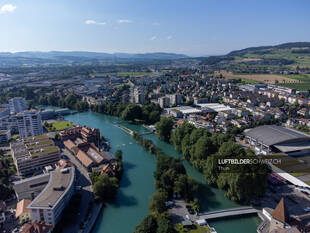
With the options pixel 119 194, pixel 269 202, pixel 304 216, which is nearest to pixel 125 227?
pixel 119 194

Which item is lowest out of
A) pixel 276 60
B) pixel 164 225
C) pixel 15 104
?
pixel 164 225

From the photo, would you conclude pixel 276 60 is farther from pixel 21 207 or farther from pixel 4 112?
pixel 21 207

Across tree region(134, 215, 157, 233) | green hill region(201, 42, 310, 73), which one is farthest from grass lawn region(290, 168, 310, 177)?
green hill region(201, 42, 310, 73)

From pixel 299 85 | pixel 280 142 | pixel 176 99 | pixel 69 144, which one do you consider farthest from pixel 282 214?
pixel 299 85

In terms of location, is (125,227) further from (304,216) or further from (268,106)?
(268,106)

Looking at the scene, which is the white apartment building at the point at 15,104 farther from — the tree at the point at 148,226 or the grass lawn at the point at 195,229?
the grass lawn at the point at 195,229

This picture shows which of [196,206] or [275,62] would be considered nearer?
[196,206]
